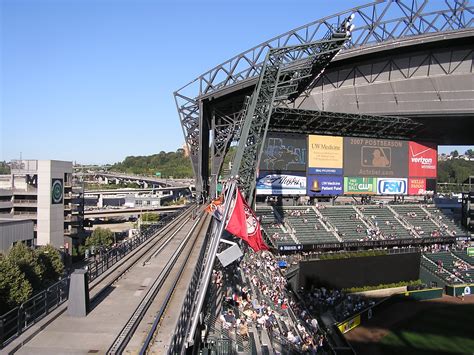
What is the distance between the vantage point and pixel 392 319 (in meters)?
32.2

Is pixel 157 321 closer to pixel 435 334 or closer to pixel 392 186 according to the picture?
pixel 435 334

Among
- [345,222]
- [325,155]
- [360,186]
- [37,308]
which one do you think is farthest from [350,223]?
[37,308]

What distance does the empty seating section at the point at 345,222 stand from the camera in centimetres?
4322

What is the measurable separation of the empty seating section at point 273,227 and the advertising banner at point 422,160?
17.9 meters

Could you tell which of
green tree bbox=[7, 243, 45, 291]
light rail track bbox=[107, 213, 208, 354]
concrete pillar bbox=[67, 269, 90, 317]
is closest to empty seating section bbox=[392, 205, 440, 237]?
light rail track bbox=[107, 213, 208, 354]

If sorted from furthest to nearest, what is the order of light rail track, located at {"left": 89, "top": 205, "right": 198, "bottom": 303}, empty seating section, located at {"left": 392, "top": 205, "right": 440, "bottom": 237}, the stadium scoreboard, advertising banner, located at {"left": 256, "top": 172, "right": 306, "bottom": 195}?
empty seating section, located at {"left": 392, "top": 205, "right": 440, "bottom": 237} < the stadium scoreboard < advertising banner, located at {"left": 256, "top": 172, "right": 306, "bottom": 195} < light rail track, located at {"left": 89, "top": 205, "right": 198, "bottom": 303}

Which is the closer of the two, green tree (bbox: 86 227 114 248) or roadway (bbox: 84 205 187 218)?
green tree (bbox: 86 227 114 248)

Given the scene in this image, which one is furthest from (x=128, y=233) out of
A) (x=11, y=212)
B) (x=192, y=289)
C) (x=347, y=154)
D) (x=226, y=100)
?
(x=192, y=289)

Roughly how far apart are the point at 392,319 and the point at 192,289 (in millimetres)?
23762

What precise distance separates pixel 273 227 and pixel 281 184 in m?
4.80

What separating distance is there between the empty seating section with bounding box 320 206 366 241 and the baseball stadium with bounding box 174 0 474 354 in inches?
5.5

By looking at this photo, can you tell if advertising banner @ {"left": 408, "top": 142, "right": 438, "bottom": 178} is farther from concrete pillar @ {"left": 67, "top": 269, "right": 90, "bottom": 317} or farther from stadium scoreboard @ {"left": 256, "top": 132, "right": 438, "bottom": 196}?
concrete pillar @ {"left": 67, "top": 269, "right": 90, "bottom": 317}


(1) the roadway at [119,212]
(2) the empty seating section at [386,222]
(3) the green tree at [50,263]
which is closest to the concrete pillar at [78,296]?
(3) the green tree at [50,263]

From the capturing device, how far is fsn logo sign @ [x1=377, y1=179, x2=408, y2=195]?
4931cm
